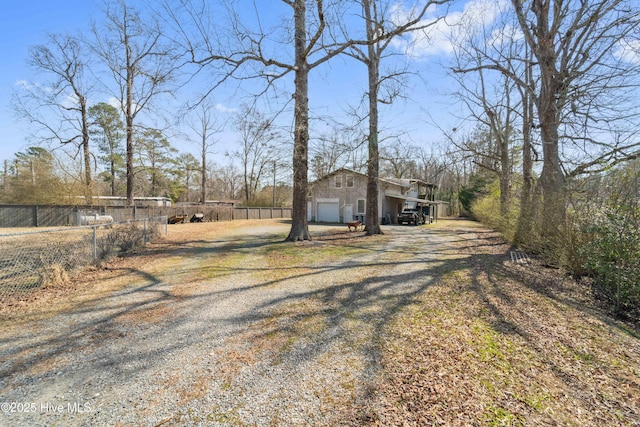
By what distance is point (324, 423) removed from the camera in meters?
2.33

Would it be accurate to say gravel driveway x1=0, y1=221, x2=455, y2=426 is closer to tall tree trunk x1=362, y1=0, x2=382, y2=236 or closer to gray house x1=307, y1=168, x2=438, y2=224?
tall tree trunk x1=362, y1=0, x2=382, y2=236

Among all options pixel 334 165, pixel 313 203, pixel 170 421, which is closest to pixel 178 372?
pixel 170 421

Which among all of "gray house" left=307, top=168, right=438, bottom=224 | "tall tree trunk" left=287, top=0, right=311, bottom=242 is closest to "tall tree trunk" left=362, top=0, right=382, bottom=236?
"tall tree trunk" left=287, top=0, right=311, bottom=242

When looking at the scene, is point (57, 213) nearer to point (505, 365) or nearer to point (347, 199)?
point (347, 199)

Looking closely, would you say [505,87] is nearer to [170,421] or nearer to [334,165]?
[334,165]

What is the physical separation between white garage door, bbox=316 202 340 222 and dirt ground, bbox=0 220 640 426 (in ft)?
64.4

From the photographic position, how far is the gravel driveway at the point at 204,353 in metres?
2.48

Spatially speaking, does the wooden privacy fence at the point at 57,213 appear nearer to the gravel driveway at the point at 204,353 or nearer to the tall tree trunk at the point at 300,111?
the tall tree trunk at the point at 300,111

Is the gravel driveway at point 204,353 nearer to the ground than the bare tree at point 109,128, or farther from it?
nearer to the ground

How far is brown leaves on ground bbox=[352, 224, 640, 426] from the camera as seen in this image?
97.6 inches

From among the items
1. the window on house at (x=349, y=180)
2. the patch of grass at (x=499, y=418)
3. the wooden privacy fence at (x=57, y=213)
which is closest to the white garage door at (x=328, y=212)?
the window on house at (x=349, y=180)

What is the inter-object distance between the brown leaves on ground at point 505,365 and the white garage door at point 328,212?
21.1m

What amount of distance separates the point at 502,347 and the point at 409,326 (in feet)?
3.61

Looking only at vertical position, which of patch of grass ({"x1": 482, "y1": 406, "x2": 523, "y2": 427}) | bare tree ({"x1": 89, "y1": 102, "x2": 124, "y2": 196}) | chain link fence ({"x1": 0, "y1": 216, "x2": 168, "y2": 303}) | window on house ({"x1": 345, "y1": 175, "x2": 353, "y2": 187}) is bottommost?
patch of grass ({"x1": 482, "y1": 406, "x2": 523, "y2": 427})
